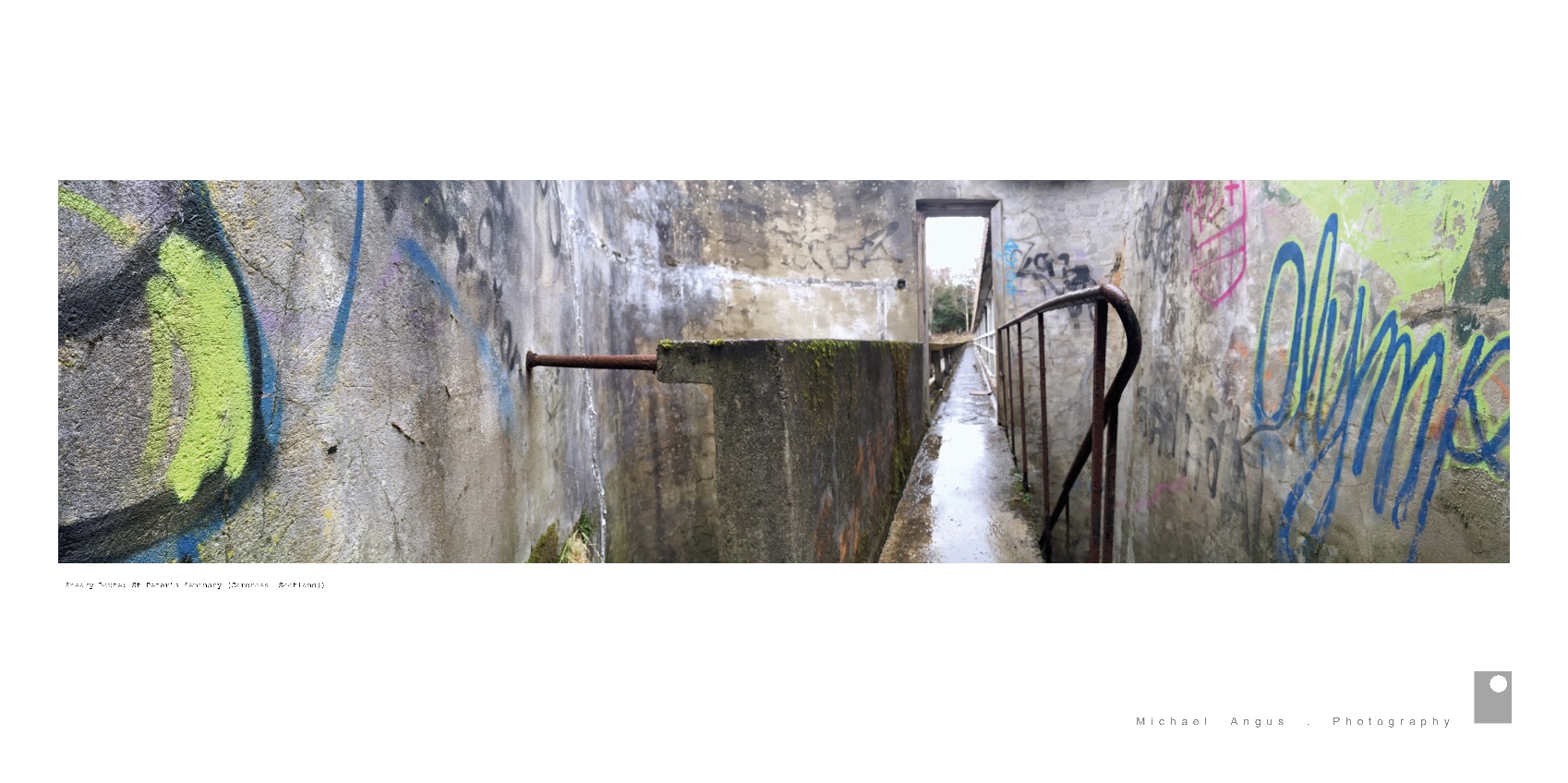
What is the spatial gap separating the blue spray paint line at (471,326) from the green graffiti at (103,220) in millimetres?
571

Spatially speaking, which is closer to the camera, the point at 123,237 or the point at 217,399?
the point at 123,237

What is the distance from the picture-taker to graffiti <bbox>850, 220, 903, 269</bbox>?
6.05 m

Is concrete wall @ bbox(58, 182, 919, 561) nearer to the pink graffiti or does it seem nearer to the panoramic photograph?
the panoramic photograph

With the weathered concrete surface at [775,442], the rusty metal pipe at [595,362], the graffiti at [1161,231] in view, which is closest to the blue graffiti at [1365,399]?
the graffiti at [1161,231]

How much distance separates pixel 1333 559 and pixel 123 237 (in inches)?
127

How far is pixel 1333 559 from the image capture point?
185cm

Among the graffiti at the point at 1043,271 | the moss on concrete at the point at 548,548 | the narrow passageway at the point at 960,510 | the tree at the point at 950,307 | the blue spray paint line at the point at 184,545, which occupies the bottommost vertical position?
the moss on concrete at the point at 548,548

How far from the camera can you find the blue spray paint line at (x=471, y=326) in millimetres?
1518

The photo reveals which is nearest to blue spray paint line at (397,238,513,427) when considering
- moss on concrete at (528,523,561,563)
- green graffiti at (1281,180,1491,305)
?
moss on concrete at (528,523,561,563)

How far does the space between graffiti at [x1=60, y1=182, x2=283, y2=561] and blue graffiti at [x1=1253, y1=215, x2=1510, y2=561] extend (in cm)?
278

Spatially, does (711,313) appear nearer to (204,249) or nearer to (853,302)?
(853,302)

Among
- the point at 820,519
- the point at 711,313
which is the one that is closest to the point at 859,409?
the point at 820,519

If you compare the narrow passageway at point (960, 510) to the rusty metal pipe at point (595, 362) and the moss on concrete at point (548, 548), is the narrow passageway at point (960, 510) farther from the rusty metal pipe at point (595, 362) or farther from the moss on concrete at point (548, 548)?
the moss on concrete at point (548, 548)

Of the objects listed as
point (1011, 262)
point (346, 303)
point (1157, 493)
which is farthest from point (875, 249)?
point (346, 303)
